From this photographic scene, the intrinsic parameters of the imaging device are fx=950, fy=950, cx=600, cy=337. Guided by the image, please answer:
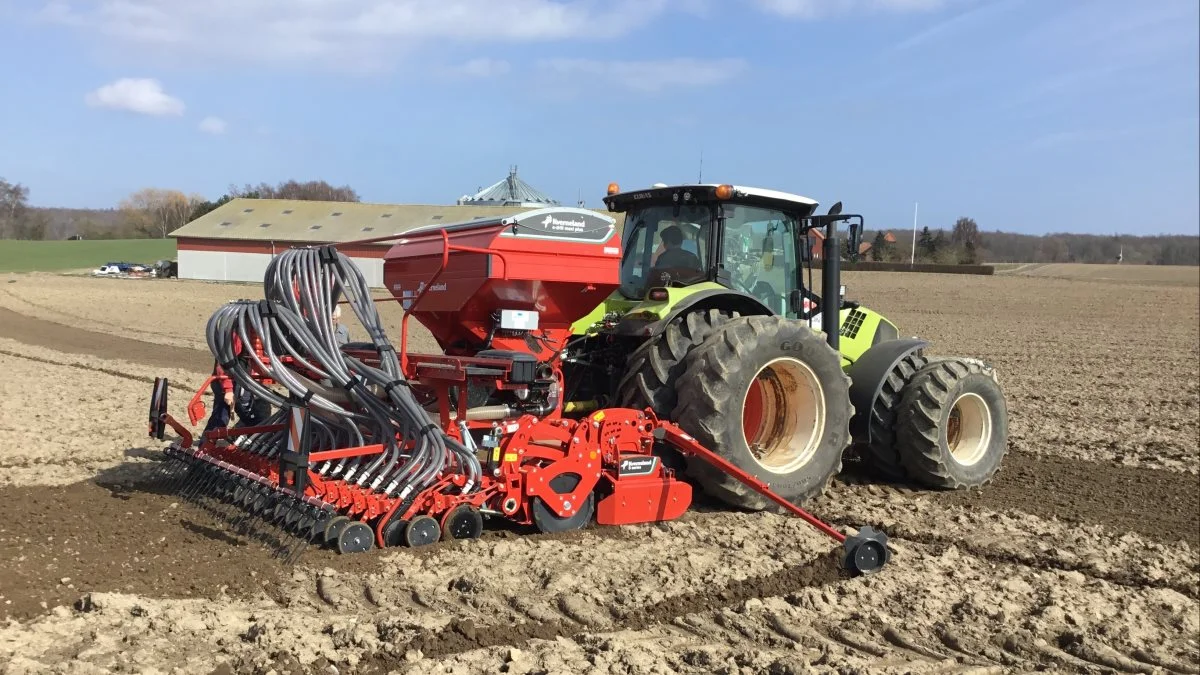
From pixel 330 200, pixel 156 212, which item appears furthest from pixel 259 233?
pixel 156 212

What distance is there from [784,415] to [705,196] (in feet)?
4.98

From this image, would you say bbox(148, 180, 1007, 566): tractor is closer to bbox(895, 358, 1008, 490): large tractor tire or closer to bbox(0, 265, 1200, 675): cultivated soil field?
bbox(895, 358, 1008, 490): large tractor tire

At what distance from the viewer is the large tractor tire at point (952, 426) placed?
6469mm

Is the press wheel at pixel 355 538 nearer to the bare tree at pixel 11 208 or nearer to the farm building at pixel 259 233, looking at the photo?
the farm building at pixel 259 233

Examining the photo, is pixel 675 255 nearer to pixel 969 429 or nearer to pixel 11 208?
pixel 969 429

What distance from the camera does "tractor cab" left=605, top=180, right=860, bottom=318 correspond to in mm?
6262

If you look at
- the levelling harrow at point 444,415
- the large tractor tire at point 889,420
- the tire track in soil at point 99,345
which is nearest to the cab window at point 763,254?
the large tractor tire at point 889,420

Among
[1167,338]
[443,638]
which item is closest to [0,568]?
[443,638]

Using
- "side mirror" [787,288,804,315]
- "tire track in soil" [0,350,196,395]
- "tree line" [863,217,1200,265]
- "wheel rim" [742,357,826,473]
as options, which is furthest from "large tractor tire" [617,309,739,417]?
"tree line" [863,217,1200,265]

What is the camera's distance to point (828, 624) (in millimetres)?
4066

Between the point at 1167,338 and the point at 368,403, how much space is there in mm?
19524

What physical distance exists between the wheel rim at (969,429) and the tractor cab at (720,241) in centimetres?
136

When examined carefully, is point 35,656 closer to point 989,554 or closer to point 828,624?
point 828,624

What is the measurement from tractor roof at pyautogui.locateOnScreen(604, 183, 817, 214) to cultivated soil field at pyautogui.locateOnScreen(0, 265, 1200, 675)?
2.00 m
